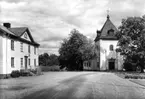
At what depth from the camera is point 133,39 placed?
43812 millimetres

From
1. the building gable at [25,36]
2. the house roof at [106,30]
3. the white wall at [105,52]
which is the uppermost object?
the house roof at [106,30]

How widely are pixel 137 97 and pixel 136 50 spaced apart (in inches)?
1206

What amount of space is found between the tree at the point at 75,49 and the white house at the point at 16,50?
1368cm

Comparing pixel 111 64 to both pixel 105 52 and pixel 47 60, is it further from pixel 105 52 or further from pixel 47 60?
pixel 47 60

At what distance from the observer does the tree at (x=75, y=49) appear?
54.5 meters

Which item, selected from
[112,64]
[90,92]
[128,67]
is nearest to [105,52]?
[112,64]

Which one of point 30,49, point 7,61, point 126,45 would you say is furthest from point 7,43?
point 126,45

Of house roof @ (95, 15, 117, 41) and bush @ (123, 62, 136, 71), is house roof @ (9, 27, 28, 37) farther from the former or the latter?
bush @ (123, 62, 136, 71)

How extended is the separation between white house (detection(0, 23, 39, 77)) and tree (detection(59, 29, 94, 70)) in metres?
13.7

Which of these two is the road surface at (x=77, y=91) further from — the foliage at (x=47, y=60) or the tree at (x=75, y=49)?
the foliage at (x=47, y=60)

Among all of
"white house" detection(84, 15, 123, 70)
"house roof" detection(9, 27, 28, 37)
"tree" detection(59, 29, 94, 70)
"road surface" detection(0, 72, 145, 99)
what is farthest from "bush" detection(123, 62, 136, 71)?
"road surface" detection(0, 72, 145, 99)

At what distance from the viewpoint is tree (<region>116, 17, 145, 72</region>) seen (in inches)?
1634

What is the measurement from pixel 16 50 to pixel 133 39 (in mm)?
24617

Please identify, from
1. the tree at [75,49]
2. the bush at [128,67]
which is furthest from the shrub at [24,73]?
the bush at [128,67]
